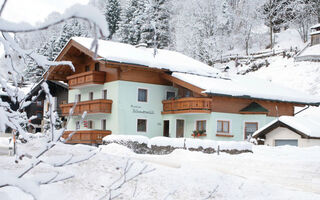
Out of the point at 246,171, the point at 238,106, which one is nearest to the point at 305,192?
the point at 246,171

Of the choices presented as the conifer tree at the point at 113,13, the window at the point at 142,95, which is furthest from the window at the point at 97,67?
the conifer tree at the point at 113,13

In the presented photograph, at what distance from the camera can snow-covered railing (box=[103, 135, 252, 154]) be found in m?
22.3

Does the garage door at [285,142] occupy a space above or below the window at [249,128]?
below

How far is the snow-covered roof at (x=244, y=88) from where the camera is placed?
27.4m

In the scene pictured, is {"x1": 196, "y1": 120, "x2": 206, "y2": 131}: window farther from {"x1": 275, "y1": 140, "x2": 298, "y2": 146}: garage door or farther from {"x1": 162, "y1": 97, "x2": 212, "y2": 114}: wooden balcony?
{"x1": 275, "y1": 140, "x2": 298, "y2": 146}: garage door

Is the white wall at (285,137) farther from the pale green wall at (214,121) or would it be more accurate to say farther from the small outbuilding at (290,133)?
the pale green wall at (214,121)

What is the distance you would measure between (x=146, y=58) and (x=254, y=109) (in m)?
8.96

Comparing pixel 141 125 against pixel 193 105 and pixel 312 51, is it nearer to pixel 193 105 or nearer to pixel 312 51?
pixel 193 105

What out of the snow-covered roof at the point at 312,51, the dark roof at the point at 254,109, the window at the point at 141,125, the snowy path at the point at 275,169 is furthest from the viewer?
the snow-covered roof at the point at 312,51

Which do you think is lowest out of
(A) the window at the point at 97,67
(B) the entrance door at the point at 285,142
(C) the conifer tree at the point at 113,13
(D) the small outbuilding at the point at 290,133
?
(B) the entrance door at the point at 285,142

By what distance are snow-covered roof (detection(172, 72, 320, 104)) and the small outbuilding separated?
25.9 feet

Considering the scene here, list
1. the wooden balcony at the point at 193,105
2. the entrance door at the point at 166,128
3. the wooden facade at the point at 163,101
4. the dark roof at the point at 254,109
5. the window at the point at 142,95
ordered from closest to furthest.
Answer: the wooden balcony at the point at 193,105, the wooden facade at the point at 163,101, the dark roof at the point at 254,109, the window at the point at 142,95, the entrance door at the point at 166,128

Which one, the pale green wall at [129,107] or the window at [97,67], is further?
the window at [97,67]

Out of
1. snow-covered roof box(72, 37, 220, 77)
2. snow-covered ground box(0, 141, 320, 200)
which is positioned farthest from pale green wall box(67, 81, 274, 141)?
snow-covered ground box(0, 141, 320, 200)
